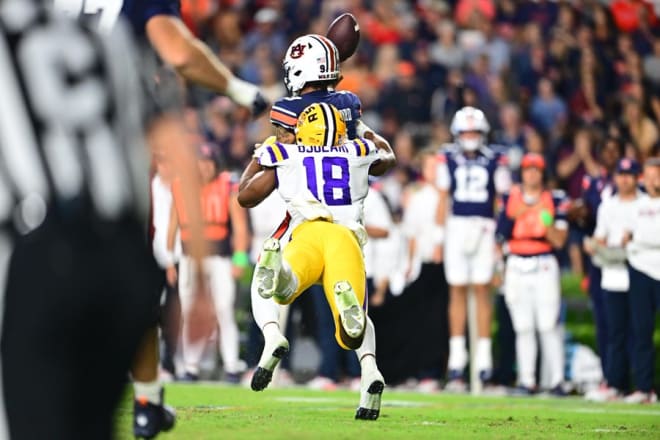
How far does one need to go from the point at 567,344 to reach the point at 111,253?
11881mm

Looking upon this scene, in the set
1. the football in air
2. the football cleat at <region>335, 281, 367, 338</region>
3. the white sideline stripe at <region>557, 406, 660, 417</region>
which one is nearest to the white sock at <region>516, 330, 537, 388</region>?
the white sideline stripe at <region>557, 406, 660, 417</region>

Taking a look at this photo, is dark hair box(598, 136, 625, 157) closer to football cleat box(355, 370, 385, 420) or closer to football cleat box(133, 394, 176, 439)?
football cleat box(355, 370, 385, 420)

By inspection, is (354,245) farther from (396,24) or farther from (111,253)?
(396,24)

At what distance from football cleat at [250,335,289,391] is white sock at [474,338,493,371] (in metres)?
6.03

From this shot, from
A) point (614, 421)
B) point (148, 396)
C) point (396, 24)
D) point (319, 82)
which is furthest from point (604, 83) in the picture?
point (148, 396)

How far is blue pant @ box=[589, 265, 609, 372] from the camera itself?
13359 millimetres

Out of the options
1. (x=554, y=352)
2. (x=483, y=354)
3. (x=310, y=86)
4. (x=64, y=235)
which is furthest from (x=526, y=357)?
(x=64, y=235)

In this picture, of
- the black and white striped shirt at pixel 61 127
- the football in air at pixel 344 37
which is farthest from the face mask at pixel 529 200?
the black and white striped shirt at pixel 61 127

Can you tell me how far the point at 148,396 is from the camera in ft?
21.6

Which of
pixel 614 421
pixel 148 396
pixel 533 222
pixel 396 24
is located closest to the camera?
pixel 148 396

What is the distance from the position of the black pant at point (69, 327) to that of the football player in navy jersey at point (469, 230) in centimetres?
1066

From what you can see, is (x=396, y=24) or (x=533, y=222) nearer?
(x=533, y=222)

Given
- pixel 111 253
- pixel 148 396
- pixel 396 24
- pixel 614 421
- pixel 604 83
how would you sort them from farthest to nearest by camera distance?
pixel 396 24
pixel 604 83
pixel 614 421
pixel 148 396
pixel 111 253

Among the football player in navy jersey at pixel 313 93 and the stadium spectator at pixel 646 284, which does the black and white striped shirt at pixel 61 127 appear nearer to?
the football player in navy jersey at pixel 313 93
